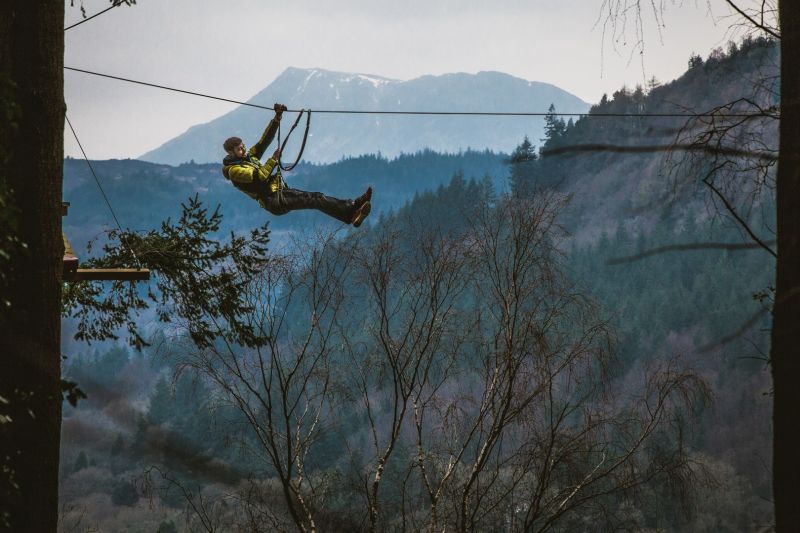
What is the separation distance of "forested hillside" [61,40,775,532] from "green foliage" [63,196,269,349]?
276 millimetres

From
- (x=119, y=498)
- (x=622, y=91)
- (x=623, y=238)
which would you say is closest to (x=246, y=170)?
(x=119, y=498)

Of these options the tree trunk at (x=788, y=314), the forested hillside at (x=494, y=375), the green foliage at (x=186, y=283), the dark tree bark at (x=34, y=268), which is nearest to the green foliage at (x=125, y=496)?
the forested hillside at (x=494, y=375)

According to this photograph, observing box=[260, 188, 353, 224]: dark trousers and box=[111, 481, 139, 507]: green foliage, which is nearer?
box=[260, 188, 353, 224]: dark trousers

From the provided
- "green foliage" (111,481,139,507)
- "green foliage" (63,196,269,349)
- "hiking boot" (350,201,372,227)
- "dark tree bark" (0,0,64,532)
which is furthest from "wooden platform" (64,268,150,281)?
"green foliage" (111,481,139,507)

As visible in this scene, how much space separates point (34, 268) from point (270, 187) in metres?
4.17

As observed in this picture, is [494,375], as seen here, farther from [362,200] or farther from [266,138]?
[266,138]

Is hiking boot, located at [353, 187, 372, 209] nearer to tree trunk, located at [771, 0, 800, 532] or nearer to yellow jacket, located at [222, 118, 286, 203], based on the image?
yellow jacket, located at [222, 118, 286, 203]

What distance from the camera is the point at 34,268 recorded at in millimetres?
4465

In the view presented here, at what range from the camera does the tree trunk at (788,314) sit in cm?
290

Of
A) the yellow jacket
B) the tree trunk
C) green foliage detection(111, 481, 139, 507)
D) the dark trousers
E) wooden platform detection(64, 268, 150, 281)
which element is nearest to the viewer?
the tree trunk

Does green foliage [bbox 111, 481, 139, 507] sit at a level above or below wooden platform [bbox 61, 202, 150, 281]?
below

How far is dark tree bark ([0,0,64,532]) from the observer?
437 cm

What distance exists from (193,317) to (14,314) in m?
4.65

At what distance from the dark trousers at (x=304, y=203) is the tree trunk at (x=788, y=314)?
5.76 metres
